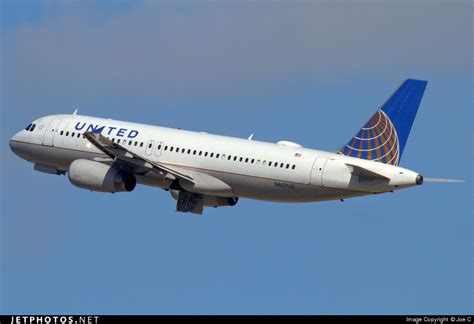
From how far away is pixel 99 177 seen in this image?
10450 cm

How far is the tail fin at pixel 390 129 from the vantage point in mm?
99562

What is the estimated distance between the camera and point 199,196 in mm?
105875

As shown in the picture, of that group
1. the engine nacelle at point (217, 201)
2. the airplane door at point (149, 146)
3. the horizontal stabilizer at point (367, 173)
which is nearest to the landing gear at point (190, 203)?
the engine nacelle at point (217, 201)

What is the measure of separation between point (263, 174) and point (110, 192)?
1005 centimetres

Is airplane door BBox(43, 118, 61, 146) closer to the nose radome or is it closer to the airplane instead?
the airplane

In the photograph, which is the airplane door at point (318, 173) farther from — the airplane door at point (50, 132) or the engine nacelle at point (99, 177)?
the airplane door at point (50, 132)

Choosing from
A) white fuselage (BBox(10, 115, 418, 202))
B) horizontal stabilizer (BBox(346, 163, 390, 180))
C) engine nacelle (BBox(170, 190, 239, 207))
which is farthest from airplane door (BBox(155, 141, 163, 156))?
horizontal stabilizer (BBox(346, 163, 390, 180))

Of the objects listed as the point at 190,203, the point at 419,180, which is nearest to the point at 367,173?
the point at 419,180

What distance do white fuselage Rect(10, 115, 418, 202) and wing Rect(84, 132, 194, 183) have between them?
0.74 metres

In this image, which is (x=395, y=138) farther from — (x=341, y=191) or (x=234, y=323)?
(x=234, y=323)

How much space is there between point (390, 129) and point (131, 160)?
50.2ft

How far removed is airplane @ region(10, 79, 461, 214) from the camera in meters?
98.6

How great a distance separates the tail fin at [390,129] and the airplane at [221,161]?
56 mm

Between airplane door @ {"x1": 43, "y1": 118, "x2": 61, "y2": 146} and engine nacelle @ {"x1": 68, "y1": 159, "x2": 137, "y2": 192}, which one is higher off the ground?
airplane door @ {"x1": 43, "y1": 118, "x2": 61, "y2": 146}
